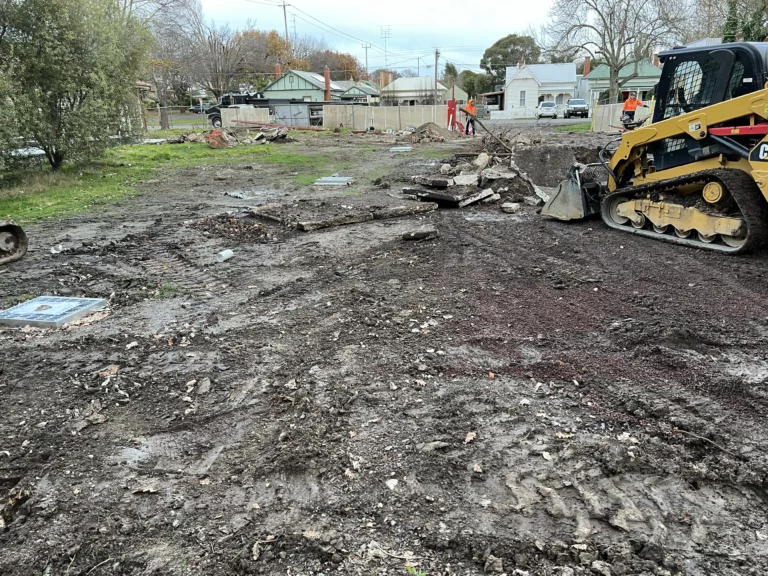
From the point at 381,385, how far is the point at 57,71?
1567 cm

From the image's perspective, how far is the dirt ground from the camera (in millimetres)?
2584

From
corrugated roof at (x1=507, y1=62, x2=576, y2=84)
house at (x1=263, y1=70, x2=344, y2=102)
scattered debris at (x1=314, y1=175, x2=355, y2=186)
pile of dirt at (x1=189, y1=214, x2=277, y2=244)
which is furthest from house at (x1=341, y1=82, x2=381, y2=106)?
pile of dirt at (x1=189, y1=214, x2=277, y2=244)

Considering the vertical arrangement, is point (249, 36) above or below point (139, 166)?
above

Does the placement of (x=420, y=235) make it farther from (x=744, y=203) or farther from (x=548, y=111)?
(x=548, y=111)

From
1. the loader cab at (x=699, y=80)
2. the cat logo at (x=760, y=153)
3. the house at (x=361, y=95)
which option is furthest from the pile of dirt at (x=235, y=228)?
the house at (x=361, y=95)

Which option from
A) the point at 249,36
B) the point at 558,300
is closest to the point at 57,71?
the point at 558,300

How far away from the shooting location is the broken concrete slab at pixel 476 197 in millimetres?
11242

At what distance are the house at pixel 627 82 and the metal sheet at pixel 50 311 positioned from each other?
62.9 metres

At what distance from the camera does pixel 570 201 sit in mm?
9430

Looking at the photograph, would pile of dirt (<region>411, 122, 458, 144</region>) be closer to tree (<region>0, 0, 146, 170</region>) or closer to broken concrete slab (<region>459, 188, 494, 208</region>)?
tree (<region>0, 0, 146, 170</region>)

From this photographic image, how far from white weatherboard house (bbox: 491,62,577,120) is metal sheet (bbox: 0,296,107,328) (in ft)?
217

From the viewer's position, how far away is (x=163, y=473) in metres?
3.17

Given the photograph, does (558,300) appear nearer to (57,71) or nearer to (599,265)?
(599,265)

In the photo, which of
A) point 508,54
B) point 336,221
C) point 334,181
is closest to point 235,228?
point 336,221
